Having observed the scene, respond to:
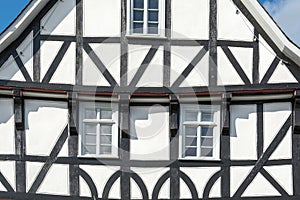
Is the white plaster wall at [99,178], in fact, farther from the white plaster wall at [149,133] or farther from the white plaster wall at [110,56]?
the white plaster wall at [110,56]

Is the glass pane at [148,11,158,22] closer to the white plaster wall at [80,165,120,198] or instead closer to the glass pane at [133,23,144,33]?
the glass pane at [133,23,144,33]

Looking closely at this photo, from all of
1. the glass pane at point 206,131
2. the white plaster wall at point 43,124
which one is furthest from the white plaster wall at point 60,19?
the glass pane at point 206,131

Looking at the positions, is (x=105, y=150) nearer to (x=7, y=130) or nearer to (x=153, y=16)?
(x=7, y=130)

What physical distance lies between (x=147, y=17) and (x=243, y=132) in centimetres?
275

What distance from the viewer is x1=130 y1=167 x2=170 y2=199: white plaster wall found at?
10.2m

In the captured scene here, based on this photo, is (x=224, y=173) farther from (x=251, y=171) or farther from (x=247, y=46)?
(x=247, y=46)

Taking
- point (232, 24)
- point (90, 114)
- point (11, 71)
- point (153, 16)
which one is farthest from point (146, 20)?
point (11, 71)

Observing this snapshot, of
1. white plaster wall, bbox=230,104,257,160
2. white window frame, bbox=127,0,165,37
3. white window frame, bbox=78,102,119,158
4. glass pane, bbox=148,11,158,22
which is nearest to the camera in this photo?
white plaster wall, bbox=230,104,257,160

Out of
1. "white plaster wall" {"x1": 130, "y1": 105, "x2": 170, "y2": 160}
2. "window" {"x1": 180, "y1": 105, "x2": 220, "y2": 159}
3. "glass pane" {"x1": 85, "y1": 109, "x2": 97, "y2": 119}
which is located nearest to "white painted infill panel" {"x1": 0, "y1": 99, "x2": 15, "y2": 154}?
"glass pane" {"x1": 85, "y1": 109, "x2": 97, "y2": 119}

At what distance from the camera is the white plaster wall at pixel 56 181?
10141 mm

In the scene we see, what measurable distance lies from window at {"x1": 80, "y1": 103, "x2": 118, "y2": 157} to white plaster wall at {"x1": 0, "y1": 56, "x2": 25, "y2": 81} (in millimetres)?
1270

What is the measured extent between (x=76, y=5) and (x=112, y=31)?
83 cm

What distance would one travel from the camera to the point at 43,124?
10.3 metres

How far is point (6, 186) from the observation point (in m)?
10.2
